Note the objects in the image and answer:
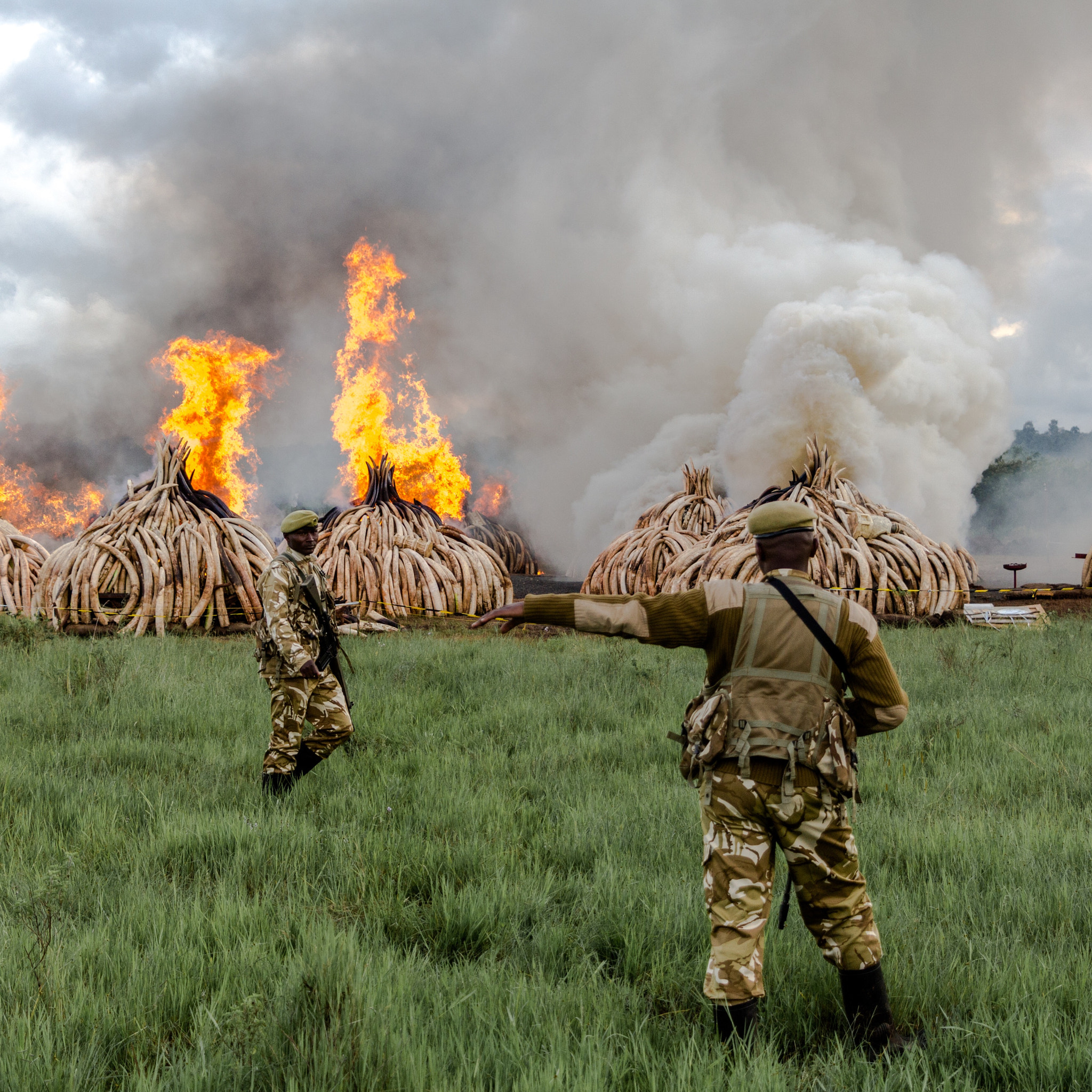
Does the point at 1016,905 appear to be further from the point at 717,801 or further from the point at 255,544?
the point at 255,544

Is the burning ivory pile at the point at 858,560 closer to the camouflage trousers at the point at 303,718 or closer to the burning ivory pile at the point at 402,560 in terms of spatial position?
the burning ivory pile at the point at 402,560

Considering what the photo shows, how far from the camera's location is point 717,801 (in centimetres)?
279

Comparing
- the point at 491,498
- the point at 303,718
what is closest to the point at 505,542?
the point at 491,498

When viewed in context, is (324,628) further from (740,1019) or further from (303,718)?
(740,1019)

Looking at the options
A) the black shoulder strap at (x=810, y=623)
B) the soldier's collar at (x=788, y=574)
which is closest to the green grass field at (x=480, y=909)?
the black shoulder strap at (x=810, y=623)

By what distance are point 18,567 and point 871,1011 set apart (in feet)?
53.0

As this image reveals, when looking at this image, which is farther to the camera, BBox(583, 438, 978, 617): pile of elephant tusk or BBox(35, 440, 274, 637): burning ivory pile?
BBox(583, 438, 978, 617): pile of elephant tusk

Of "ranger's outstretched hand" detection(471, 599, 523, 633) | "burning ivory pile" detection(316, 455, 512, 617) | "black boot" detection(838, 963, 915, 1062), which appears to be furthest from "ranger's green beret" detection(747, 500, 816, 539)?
"burning ivory pile" detection(316, 455, 512, 617)

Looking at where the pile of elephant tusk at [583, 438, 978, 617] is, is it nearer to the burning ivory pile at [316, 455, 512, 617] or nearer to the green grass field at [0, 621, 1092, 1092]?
the burning ivory pile at [316, 455, 512, 617]

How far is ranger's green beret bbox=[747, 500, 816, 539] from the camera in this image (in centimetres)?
288

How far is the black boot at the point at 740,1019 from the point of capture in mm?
2635

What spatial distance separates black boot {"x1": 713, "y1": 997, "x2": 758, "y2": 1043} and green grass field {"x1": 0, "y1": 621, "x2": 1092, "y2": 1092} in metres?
0.05

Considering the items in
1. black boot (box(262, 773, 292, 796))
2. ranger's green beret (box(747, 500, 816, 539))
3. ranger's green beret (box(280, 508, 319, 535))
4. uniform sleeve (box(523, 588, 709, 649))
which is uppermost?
ranger's green beret (box(280, 508, 319, 535))

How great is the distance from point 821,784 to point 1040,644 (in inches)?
369
